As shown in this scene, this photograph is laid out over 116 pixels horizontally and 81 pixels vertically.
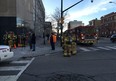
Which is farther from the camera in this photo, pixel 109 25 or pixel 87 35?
pixel 109 25

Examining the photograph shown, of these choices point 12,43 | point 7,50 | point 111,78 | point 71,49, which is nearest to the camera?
point 111,78

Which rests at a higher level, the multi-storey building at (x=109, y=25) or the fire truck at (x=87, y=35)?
the multi-storey building at (x=109, y=25)

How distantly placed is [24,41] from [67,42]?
43.7 feet

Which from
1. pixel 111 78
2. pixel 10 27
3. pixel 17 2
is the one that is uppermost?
pixel 17 2

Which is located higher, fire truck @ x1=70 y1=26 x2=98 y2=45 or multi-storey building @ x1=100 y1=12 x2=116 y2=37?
multi-storey building @ x1=100 y1=12 x2=116 y2=37

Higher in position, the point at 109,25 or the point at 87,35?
the point at 109,25

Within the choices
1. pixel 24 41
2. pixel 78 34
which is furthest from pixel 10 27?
pixel 78 34

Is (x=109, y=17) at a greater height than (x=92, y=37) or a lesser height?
greater

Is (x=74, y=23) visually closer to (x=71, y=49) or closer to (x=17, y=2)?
(x=17, y=2)

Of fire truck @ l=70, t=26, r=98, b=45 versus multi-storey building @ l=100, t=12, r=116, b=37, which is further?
multi-storey building @ l=100, t=12, r=116, b=37

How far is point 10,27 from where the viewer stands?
135 feet

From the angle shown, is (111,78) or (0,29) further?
(0,29)

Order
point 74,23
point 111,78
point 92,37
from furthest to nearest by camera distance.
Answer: point 74,23 → point 92,37 → point 111,78

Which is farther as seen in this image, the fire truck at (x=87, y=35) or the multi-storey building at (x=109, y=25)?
the multi-storey building at (x=109, y=25)
